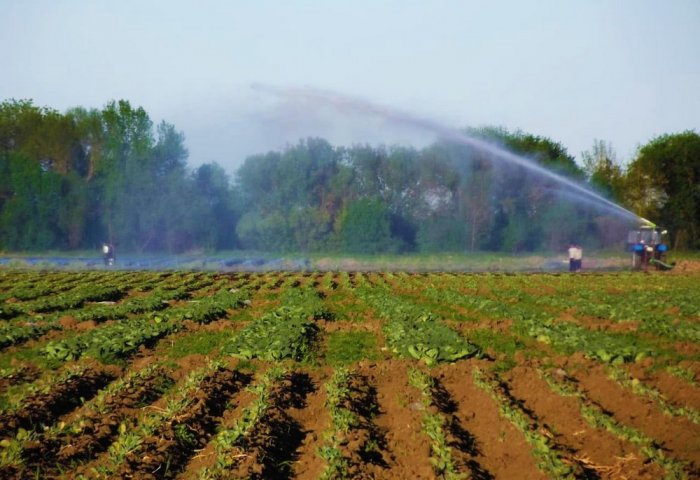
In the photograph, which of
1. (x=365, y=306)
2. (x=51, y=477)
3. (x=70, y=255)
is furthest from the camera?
(x=70, y=255)

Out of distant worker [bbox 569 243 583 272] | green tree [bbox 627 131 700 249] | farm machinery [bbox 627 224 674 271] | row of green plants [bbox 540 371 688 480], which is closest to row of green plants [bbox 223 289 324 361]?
row of green plants [bbox 540 371 688 480]

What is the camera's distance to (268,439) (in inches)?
276

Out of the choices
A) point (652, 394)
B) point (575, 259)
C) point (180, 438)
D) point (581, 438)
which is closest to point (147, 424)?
point (180, 438)

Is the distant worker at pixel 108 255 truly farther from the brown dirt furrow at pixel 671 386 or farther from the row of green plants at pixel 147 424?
the brown dirt furrow at pixel 671 386

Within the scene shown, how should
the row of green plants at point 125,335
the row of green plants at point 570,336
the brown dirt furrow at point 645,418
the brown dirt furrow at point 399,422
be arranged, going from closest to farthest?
the brown dirt furrow at point 399,422 → the brown dirt furrow at point 645,418 → the row of green plants at point 570,336 → the row of green plants at point 125,335

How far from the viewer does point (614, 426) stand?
7.50m

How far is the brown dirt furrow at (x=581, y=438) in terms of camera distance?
629 centimetres

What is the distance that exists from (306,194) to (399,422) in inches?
2281

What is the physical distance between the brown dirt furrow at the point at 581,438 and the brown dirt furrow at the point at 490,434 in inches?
24.0

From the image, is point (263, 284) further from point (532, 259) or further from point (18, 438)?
point (532, 259)

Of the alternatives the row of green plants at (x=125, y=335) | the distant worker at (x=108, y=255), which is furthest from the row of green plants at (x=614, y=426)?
the distant worker at (x=108, y=255)

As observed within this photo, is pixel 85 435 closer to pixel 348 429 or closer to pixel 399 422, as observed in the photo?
pixel 348 429

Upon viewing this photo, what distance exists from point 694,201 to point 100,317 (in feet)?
215

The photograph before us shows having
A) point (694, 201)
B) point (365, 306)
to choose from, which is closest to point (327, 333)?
point (365, 306)
